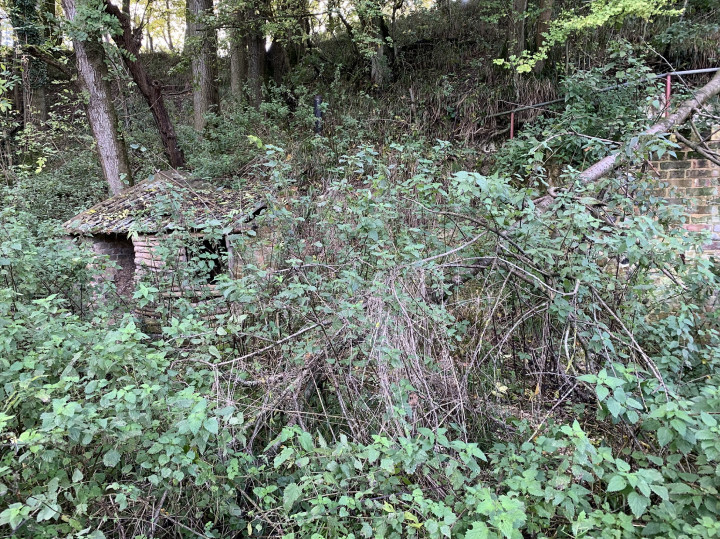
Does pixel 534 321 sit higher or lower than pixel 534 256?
lower

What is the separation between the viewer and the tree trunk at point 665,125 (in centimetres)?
384

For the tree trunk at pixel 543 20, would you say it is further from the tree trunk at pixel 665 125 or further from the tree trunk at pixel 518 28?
the tree trunk at pixel 665 125

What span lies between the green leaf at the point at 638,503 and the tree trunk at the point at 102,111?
8.52m

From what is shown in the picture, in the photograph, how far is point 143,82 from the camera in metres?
8.20

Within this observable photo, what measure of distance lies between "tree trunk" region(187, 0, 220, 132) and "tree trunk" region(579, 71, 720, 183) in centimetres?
840

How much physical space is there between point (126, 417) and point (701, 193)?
6734 mm

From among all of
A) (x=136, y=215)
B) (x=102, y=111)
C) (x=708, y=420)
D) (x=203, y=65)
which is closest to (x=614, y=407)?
(x=708, y=420)

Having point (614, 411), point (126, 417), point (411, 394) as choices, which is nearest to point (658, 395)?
point (614, 411)

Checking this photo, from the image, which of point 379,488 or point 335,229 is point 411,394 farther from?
point 335,229

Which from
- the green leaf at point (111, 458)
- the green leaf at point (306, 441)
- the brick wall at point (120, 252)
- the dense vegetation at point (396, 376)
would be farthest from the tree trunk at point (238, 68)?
the green leaf at point (306, 441)

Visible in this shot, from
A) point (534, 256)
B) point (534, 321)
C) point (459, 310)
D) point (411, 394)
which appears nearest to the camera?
point (411, 394)

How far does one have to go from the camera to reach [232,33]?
→ 30.2ft

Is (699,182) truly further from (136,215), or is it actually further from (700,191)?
(136,215)

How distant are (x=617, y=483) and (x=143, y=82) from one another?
31.5ft
